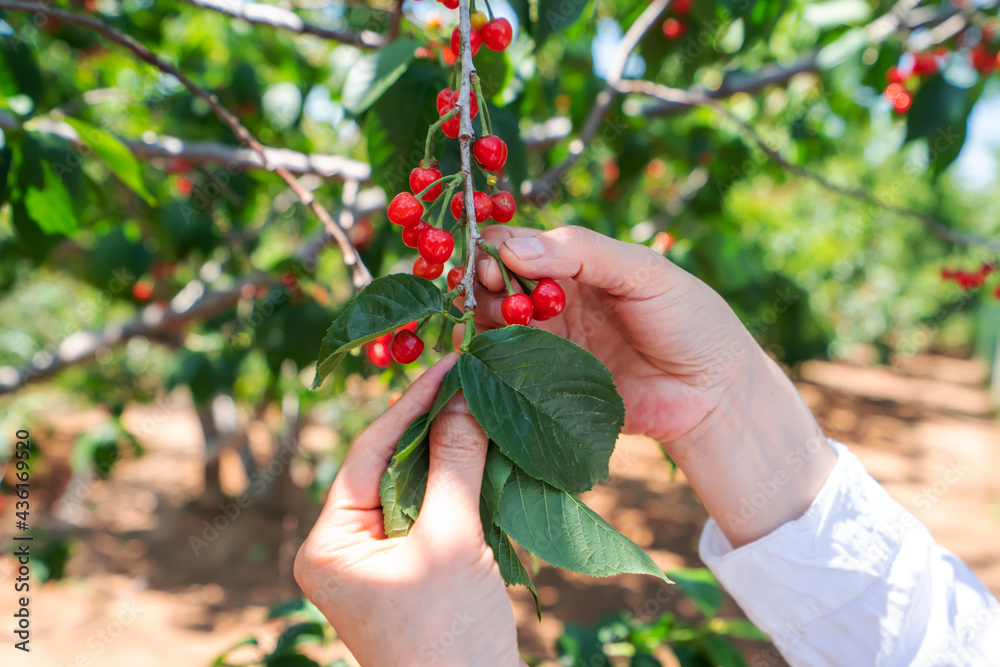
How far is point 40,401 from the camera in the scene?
5.82 meters

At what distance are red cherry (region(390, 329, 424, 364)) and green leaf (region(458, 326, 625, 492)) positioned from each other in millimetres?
134

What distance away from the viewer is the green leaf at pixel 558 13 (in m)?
1.34

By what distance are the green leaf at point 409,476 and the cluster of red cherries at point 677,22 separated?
2.08 m

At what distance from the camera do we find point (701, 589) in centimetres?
192

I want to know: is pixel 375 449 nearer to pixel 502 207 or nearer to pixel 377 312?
pixel 377 312

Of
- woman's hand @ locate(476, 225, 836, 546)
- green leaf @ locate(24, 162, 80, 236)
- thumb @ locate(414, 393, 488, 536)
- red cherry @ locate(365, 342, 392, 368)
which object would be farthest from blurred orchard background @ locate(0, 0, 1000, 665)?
thumb @ locate(414, 393, 488, 536)

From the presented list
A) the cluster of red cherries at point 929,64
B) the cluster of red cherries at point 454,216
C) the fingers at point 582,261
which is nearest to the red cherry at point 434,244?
the cluster of red cherries at point 454,216

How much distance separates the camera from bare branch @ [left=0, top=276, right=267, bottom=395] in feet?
7.87

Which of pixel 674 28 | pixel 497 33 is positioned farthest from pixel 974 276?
pixel 497 33

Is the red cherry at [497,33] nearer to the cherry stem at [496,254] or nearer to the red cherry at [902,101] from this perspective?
the cherry stem at [496,254]

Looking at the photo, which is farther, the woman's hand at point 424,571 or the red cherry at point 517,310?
the red cherry at point 517,310

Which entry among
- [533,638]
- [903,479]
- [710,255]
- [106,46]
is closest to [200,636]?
[533,638]

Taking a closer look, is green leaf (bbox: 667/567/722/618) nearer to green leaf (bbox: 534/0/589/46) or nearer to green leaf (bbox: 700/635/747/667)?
green leaf (bbox: 700/635/747/667)

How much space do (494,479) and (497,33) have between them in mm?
861
